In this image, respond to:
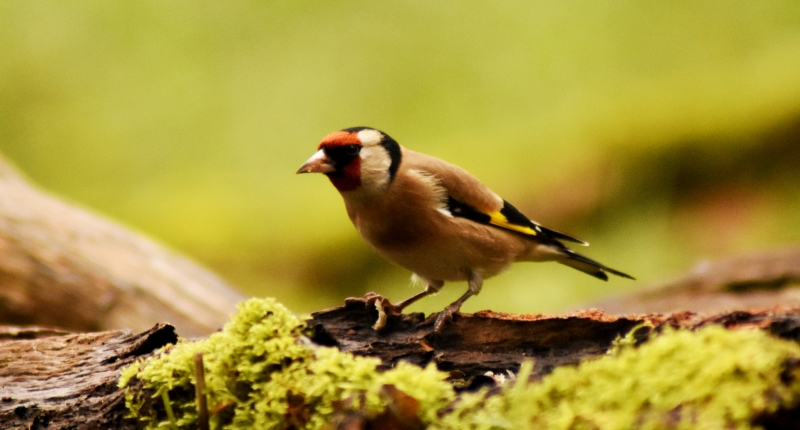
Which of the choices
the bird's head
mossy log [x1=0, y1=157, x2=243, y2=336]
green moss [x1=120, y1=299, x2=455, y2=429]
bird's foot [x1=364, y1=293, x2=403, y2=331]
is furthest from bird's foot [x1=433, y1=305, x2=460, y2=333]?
mossy log [x1=0, y1=157, x2=243, y2=336]

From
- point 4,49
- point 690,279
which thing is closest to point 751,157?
point 690,279

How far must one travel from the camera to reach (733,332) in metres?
2.01

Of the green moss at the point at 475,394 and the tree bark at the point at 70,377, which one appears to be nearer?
the green moss at the point at 475,394

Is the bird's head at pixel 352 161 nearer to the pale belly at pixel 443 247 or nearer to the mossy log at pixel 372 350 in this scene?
the pale belly at pixel 443 247

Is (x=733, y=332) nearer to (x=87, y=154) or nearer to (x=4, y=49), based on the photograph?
(x=87, y=154)

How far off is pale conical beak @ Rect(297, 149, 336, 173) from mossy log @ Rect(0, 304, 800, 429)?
1009 millimetres

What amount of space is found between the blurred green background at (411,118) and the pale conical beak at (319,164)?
4.46 m

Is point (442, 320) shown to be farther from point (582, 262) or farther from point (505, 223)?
point (582, 262)

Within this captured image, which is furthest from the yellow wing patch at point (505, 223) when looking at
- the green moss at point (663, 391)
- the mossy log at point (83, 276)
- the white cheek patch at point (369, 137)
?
the mossy log at point (83, 276)

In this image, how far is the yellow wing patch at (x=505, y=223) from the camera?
4.15 metres

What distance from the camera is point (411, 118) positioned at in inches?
466

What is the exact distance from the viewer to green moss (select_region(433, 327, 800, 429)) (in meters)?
1.74

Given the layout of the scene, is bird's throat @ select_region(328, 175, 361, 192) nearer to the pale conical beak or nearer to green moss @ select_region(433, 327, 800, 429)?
the pale conical beak

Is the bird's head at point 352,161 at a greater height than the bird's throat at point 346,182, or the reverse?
the bird's head at point 352,161
